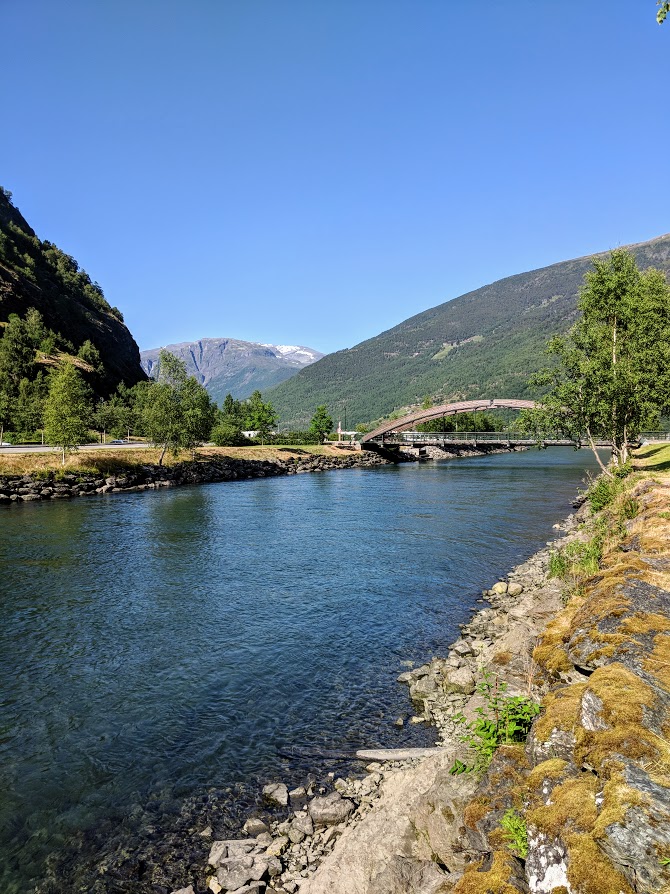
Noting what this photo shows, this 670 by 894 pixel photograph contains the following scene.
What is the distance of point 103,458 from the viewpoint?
6062cm

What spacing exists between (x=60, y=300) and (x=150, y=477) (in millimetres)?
101749

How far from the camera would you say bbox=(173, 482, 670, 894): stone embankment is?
4852mm

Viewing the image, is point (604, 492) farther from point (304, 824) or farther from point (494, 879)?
point (494, 879)

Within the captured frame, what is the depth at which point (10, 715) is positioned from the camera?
41.5 feet

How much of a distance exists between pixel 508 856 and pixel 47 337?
436 ft

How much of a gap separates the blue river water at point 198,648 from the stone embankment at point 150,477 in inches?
452

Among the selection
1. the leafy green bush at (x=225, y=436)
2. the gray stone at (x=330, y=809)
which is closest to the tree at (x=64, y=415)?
the leafy green bush at (x=225, y=436)

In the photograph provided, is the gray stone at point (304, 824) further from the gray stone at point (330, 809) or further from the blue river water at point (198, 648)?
the blue river water at point (198, 648)

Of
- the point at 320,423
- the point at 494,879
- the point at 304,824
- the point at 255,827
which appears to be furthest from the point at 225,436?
the point at 494,879

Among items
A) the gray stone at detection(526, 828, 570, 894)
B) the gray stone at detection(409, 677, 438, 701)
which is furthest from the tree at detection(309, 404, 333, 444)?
the gray stone at detection(526, 828, 570, 894)

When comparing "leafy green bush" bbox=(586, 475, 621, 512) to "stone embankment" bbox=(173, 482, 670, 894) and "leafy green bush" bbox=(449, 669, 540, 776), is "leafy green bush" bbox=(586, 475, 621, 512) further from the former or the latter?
"leafy green bush" bbox=(449, 669, 540, 776)

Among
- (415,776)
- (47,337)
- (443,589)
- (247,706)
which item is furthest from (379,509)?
(47,337)

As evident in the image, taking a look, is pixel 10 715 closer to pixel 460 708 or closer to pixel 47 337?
pixel 460 708

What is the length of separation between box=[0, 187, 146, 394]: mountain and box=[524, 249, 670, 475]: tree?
106 meters
